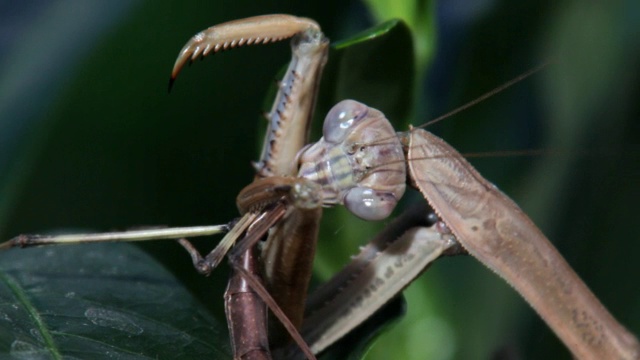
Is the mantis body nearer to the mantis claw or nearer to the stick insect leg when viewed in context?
the mantis claw

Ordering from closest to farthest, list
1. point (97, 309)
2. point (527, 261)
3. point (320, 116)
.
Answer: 1. point (97, 309)
2. point (527, 261)
3. point (320, 116)

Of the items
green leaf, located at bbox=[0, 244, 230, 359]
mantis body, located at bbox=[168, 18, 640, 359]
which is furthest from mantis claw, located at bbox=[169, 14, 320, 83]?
green leaf, located at bbox=[0, 244, 230, 359]

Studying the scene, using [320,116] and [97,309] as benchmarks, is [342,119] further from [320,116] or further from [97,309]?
[97,309]

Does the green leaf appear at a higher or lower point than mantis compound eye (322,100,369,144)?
lower

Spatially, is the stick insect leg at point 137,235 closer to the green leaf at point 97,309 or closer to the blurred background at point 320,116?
the green leaf at point 97,309

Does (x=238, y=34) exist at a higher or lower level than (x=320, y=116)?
higher

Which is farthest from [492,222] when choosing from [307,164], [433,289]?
[433,289]

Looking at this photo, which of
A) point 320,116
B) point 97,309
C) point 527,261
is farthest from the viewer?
point 320,116

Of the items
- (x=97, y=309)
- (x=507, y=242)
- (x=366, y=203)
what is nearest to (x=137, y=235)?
(x=97, y=309)
